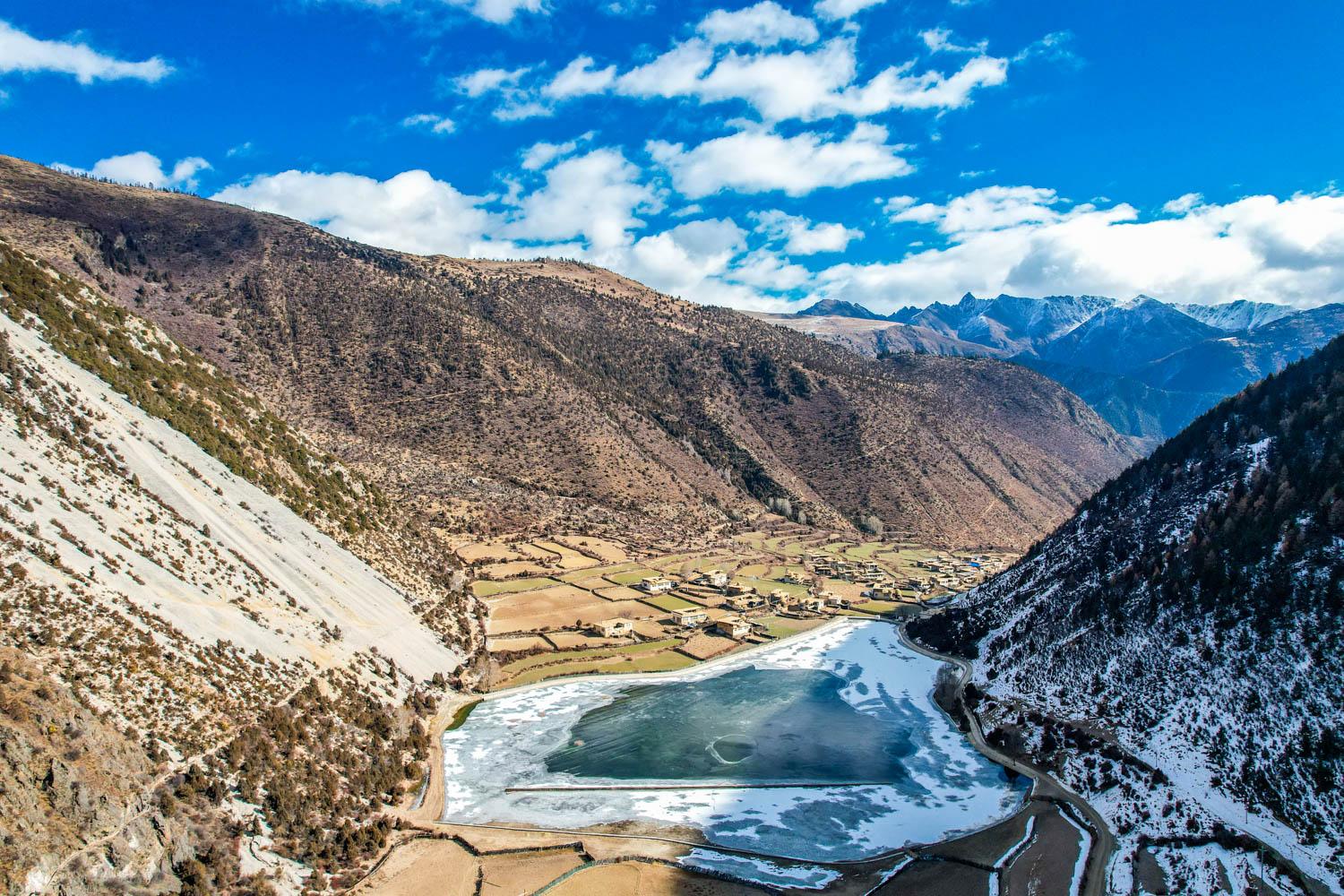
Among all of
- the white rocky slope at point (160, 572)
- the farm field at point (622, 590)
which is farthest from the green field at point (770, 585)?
the white rocky slope at point (160, 572)

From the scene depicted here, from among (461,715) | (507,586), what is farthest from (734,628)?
(461,715)

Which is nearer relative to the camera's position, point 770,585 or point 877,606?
point 877,606

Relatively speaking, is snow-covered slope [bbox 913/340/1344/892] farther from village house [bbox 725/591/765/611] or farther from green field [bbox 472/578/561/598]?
green field [bbox 472/578/561/598]

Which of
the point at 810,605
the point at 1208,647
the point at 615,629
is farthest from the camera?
the point at 810,605

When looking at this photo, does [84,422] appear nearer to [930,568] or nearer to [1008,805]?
[1008,805]

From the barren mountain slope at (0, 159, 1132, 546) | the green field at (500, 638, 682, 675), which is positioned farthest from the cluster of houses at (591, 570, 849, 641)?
the barren mountain slope at (0, 159, 1132, 546)

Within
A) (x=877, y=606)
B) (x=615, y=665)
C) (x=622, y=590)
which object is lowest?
(x=877, y=606)

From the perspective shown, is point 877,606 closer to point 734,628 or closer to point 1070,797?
point 734,628
